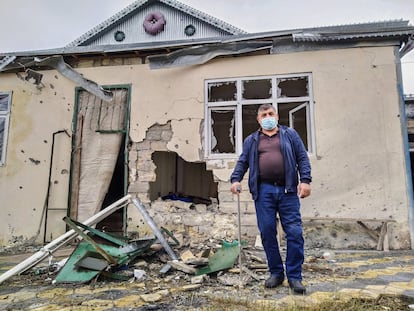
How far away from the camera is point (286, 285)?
2641 millimetres

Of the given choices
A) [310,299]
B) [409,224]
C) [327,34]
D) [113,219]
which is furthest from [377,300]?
[113,219]

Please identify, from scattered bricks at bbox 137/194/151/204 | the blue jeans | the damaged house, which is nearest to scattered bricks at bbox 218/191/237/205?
the damaged house

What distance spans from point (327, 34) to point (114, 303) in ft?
16.0

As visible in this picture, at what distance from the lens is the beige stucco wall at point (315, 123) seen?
4715mm

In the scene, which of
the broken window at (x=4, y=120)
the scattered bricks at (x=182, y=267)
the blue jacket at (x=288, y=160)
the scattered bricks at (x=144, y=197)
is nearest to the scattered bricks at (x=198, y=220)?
the scattered bricks at (x=144, y=197)

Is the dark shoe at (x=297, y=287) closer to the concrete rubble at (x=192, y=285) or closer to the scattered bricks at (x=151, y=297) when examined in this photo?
the concrete rubble at (x=192, y=285)

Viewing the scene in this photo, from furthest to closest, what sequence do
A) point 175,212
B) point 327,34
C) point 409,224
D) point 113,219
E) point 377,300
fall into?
1. point 113,219
2. point 175,212
3. point 327,34
4. point 409,224
5. point 377,300

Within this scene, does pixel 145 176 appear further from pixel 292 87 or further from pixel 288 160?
pixel 288 160

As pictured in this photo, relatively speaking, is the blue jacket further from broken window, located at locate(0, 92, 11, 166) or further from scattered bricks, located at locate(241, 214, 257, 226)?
broken window, located at locate(0, 92, 11, 166)

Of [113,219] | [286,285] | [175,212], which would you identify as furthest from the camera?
[113,219]

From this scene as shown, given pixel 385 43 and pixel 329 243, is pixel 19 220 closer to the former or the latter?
pixel 329 243

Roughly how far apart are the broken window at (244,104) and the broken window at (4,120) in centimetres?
397

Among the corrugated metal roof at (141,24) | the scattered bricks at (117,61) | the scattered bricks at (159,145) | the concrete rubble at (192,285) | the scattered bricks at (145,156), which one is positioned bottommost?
the concrete rubble at (192,285)

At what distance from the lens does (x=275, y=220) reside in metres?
2.64
